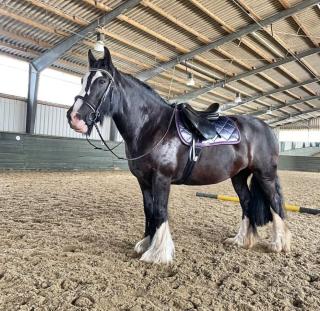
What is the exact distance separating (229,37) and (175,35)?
6.34 ft

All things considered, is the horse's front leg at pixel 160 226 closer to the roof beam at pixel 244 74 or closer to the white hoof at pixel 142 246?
the white hoof at pixel 142 246

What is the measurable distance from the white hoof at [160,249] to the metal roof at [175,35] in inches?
299

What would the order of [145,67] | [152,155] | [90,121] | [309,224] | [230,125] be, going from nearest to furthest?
[90,121] → [152,155] → [230,125] → [309,224] → [145,67]

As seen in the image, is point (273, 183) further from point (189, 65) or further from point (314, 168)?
point (314, 168)

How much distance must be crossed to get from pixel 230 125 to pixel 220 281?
1534 millimetres

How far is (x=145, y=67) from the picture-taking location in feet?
42.4

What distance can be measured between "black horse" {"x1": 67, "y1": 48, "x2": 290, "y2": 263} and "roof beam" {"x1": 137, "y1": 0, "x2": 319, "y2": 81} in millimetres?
7670

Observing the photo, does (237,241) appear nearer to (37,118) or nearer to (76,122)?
(76,122)

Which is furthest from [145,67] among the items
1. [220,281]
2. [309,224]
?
[220,281]

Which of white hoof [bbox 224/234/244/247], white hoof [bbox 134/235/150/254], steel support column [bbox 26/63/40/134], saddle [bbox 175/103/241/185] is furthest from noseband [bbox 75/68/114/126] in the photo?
steel support column [bbox 26/63/40/134]

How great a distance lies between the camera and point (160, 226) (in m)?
2.48

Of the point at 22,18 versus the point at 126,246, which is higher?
the point at 22,18

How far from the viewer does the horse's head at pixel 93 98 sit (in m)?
2.27

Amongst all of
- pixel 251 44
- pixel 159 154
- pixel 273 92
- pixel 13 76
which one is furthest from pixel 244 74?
pixel 159 154
